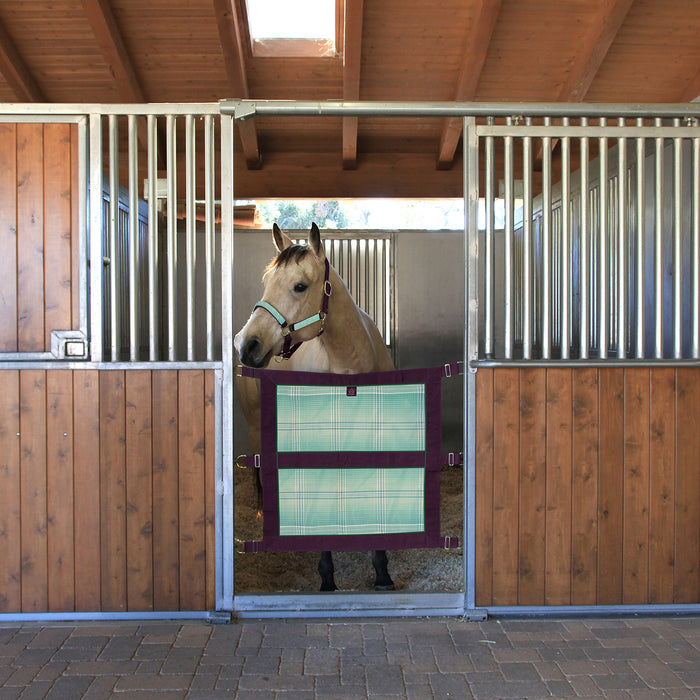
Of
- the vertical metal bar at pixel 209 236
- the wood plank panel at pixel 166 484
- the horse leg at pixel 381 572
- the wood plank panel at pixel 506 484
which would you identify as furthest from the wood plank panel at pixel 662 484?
the wood plank panel at pixel 166 484

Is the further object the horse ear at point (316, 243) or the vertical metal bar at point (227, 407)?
the horse ear at point (316, 243)

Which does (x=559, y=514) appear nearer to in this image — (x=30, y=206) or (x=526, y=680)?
(x=526, y=680)

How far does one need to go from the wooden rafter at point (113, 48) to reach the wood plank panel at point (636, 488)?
181 inches

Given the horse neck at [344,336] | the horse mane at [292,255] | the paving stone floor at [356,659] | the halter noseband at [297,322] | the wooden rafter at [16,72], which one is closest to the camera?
the paving stone floor at [356,659]

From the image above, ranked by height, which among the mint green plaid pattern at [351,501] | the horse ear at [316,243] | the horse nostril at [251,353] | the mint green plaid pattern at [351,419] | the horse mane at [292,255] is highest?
the horse ear at [316,243]

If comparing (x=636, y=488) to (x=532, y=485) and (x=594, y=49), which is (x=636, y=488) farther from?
(x=594, y=49)

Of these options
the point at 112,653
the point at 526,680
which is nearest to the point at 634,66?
the point at 526,680

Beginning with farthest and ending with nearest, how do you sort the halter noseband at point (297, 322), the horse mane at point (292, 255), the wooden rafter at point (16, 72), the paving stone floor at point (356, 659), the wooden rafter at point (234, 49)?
the wooden rafter at point (16, 72), the wooden rafter at point (234, 49), the horse mane at point (292, 255), the halter noseband at point (297, 322), the paving stone floor at point (356, 659)

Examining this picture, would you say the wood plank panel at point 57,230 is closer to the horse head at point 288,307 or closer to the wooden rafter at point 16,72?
the horse head at point 288,307

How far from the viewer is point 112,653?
6.44 ft

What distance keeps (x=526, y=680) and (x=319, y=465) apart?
1.00m

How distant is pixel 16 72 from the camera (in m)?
5.09

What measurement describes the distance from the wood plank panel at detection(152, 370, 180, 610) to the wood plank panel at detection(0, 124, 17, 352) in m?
0.61

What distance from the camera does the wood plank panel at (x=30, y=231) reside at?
2.23m
